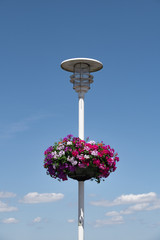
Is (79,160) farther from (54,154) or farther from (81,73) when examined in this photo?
(81,73)

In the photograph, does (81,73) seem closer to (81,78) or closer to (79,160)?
(81,78)

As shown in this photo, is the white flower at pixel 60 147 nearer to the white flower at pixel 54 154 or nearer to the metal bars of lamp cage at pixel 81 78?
the white flower at pixel 54 154

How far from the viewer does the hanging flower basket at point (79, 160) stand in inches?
487

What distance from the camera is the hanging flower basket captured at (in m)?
12.4

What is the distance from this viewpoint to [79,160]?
1234 cm

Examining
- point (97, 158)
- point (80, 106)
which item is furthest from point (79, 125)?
point (97, 158)

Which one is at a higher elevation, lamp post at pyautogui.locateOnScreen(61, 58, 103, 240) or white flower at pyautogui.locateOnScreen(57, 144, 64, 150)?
lamp post at pyautogui.locateOnScreen(61, 58, 103, 240)

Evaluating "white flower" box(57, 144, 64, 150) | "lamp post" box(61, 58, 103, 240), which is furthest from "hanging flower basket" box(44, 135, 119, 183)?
"lamp post" box(61, 58, 103, 240)

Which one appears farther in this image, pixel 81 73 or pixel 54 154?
pixel 81 73

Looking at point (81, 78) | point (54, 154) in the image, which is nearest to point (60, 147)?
point (54, 154)

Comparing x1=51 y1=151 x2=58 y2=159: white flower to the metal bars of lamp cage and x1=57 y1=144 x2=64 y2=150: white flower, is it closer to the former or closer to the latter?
x1=57 y1=144 x2=64 y2=150: white flower

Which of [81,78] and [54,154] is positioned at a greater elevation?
[81,78]

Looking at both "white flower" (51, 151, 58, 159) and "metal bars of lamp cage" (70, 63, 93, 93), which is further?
"metal bars of lamp cage" (70, 63, 93, 93)

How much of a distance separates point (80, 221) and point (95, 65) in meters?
4.99
